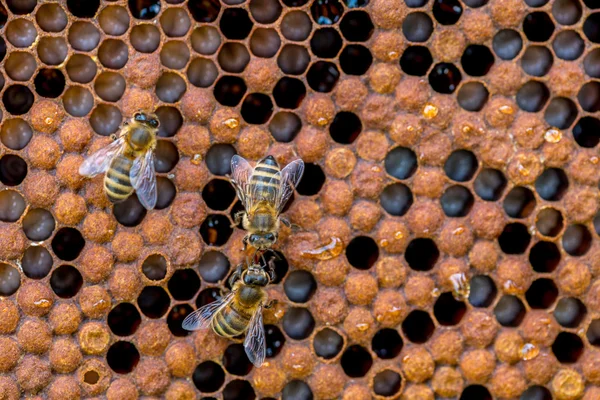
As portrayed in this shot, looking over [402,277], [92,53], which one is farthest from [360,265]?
[92,53]

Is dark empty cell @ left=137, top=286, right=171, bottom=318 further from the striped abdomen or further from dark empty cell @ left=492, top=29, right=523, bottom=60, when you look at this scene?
dark empty cell @ left=492, top=29, right=523, bottom=60

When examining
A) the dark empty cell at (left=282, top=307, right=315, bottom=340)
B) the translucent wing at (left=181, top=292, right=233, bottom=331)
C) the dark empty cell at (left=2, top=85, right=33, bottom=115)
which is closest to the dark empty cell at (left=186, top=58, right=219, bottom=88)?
the dark empty cell at (left=2, top=85, right=33, bottom=115)

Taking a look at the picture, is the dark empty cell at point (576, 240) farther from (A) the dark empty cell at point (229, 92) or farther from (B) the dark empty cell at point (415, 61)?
(A) the dark empty cell at point (229, 92)

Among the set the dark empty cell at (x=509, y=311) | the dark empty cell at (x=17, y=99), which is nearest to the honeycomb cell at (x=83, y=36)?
the dark empty cell at (x=17, y=99)

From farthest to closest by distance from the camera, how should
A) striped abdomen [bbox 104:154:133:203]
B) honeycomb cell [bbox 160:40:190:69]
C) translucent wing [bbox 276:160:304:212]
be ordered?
honeycomb cell [bbox 160:40:190:69], translucent wing [bbox 276:160:304:212], striped abdomen [bbox 104:154:133:203]

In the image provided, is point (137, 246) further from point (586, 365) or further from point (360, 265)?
point (586, 365)

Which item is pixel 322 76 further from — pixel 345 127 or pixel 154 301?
pixel 154 301
